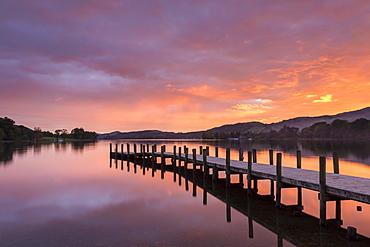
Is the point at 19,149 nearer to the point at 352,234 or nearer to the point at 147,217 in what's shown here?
the point at 147,217

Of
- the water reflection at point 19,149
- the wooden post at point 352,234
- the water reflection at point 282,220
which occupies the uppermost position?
the wooden post at point 352,234

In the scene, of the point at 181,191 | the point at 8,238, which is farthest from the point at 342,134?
the point at 8,238

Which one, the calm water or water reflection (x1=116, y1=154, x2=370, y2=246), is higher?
water reflection (x1=116, y1=154, x2=370, y2=246)

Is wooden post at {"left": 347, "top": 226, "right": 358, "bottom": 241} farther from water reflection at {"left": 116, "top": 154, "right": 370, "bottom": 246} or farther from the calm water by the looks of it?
the calm water

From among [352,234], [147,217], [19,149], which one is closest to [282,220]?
[352,234]

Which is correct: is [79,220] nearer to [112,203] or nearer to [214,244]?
[112,203]

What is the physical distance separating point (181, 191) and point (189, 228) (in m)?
8.47

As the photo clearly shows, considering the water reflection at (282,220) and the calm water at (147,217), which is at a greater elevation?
the water reflection at (282,220)

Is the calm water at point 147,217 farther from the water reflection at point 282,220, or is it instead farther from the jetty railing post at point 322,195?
the jetty railing post at point 322,195

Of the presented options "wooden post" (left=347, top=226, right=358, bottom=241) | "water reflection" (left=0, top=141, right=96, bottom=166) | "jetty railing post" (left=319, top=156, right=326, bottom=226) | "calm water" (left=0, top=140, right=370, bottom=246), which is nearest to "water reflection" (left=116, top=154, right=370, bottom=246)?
"calm water" (left=0, top=140, right=370, bottom=246)

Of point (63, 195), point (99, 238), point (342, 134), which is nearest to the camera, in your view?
point (99, 238)

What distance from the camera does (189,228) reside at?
12211 millimetres

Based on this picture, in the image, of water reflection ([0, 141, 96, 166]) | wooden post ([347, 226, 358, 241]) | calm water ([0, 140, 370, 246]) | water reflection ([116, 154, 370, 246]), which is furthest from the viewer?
water reflection ([0, 141, 96, 166])

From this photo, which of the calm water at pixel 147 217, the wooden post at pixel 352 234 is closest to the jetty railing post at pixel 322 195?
the calm water at pixel 147 217
